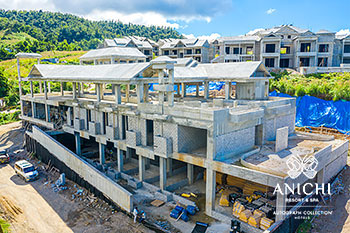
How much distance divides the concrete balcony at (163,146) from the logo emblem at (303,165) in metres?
9.64

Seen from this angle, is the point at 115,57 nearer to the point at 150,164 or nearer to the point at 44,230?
the point at 150,164

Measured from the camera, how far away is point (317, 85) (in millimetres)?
41594

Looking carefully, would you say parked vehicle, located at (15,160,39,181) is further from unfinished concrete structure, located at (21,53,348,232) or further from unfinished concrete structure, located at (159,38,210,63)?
unfinished concrete structure, located at (159,38,210,63)

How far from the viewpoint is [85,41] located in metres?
146

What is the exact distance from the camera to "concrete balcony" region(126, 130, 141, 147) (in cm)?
2725

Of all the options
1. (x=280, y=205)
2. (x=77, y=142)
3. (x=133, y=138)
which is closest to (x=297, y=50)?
(x=133, y=138)

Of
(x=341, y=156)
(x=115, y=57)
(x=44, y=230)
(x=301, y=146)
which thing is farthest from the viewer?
(x=115, y=57)

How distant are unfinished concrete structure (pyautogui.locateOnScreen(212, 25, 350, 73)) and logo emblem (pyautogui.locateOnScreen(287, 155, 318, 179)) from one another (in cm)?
3441

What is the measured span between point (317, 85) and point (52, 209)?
38.6 meters

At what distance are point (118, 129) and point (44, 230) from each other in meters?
11.8

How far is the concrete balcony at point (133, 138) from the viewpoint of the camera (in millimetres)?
27250

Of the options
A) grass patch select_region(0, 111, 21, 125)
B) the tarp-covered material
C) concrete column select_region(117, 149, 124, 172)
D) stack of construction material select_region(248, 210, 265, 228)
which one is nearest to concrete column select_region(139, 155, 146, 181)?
concrete column select_region(117, 149, 124, 172)

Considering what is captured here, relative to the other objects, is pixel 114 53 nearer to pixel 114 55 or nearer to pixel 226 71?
pixel 114 55

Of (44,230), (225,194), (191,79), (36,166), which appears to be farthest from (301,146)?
(36,166)
